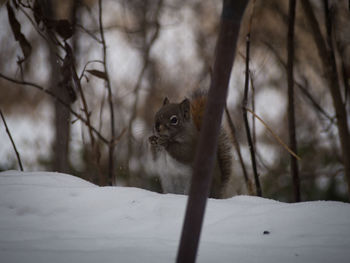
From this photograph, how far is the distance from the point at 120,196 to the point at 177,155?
0.82 m

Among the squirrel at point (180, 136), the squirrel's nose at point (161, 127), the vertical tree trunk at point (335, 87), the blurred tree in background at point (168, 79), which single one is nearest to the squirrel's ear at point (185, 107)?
the squirrel at point (180, 136)

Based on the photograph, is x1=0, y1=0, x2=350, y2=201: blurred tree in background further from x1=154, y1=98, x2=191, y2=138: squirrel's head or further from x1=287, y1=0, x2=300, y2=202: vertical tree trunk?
x1=287, y1=0, x2=300, y2=202: vertical tree trunk

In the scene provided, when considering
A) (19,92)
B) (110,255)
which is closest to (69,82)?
(110,255)

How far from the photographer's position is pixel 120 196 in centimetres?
125

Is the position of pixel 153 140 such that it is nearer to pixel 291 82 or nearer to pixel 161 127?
pixel 161 127

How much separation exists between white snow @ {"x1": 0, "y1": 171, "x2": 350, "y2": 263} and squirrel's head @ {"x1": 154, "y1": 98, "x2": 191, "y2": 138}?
74 centimetres

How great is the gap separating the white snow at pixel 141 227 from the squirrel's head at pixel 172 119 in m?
0.74

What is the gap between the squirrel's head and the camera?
2.01 m

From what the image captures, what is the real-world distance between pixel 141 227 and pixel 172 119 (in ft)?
3.32

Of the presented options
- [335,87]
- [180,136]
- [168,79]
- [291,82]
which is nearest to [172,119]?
[180,136]

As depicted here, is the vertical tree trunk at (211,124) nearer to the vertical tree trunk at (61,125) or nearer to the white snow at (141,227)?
the white snow at (141,227)

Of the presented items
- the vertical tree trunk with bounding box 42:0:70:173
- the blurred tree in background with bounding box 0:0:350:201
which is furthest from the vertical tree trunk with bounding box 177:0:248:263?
the blurred tree in background with bounding box 0:0:350:201

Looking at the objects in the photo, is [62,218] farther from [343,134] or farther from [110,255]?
[343,134]

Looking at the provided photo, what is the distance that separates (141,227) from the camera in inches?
41.3
